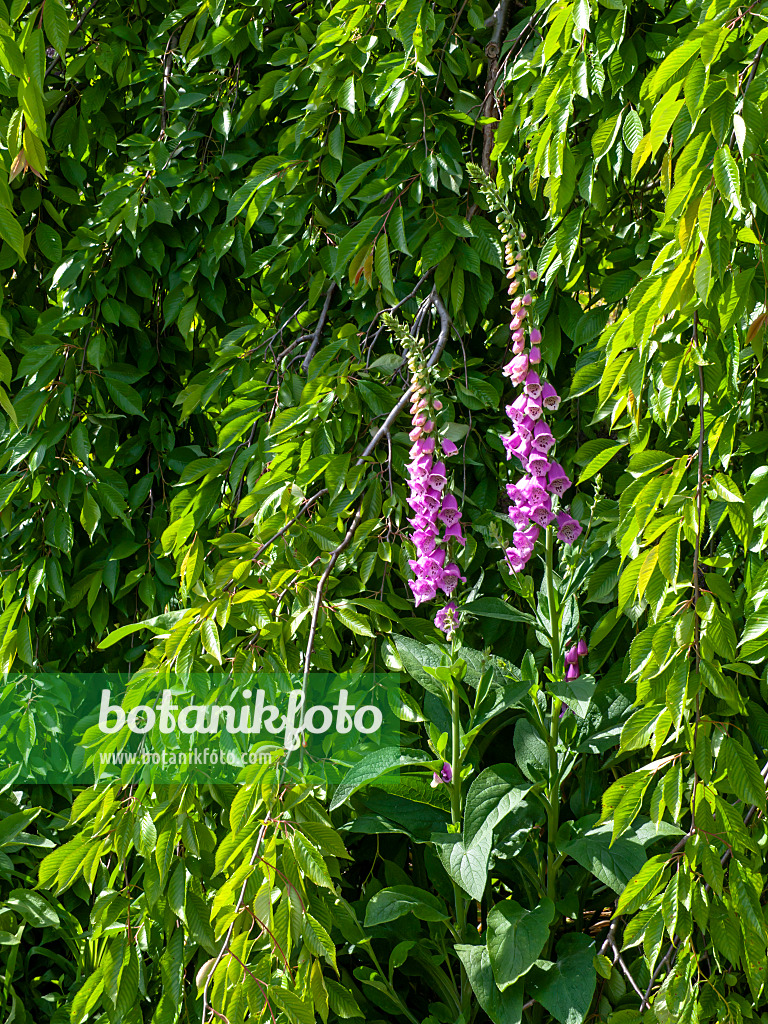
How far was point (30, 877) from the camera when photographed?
6.13 feet

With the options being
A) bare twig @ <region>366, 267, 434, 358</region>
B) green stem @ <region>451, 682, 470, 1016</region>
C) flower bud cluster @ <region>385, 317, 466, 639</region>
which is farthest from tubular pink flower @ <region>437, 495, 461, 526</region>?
bare twig @ <region>366, 267, 434, 358</region>

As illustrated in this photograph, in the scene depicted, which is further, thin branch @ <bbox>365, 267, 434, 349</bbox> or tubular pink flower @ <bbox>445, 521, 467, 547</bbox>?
thin branch @ <bbox>365, 267, 434, 349</bbox>

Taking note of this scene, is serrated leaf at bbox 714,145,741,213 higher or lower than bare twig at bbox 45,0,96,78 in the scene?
lower

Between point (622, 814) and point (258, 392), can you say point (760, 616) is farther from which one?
point (258, 392)

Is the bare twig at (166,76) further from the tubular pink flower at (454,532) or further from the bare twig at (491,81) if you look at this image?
the tubular pink flower at (454,532)

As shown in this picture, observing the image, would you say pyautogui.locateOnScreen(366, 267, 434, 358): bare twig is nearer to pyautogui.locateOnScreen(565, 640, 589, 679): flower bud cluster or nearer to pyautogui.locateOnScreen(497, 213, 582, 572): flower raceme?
pyautogui.locateOnScreen(497, 213, 582, 572): flower raceme

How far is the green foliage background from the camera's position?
1.15 m

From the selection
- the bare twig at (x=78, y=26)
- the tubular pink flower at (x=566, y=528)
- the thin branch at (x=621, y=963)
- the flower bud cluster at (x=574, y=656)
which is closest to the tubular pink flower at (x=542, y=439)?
the tubular pink flower at (x=566, y=528)

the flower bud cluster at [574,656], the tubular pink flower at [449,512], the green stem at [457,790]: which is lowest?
the green stem at [457,790]

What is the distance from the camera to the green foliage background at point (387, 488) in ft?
3.78

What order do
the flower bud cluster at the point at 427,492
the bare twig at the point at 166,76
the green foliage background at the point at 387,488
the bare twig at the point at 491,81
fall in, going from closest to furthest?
the green foliage background at the point at 387,488 → the flower bud cluster at the point at 427,492 → the bare twig at the point at 491,81 → the bare twig at the point at 166,76

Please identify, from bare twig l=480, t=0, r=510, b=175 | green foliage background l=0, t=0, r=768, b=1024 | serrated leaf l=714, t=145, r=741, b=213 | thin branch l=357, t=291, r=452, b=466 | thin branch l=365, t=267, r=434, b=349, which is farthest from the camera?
bare twig l=480, t=0, r=510, b=175

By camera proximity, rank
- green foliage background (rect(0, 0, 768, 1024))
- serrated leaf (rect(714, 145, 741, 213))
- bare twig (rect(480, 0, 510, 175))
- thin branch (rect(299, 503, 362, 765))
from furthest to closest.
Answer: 1. bare twig (rect(480, 0, 510, 175))
2. thin branch (rect(299, 503, 362, 765))
3. green foliage background (rect(0, 0, 768, 1024))
4. serrated leaf (rect(714, 145, 741, 213))

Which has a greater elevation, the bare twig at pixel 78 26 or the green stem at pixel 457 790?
the bare twig at pixel 78 26
